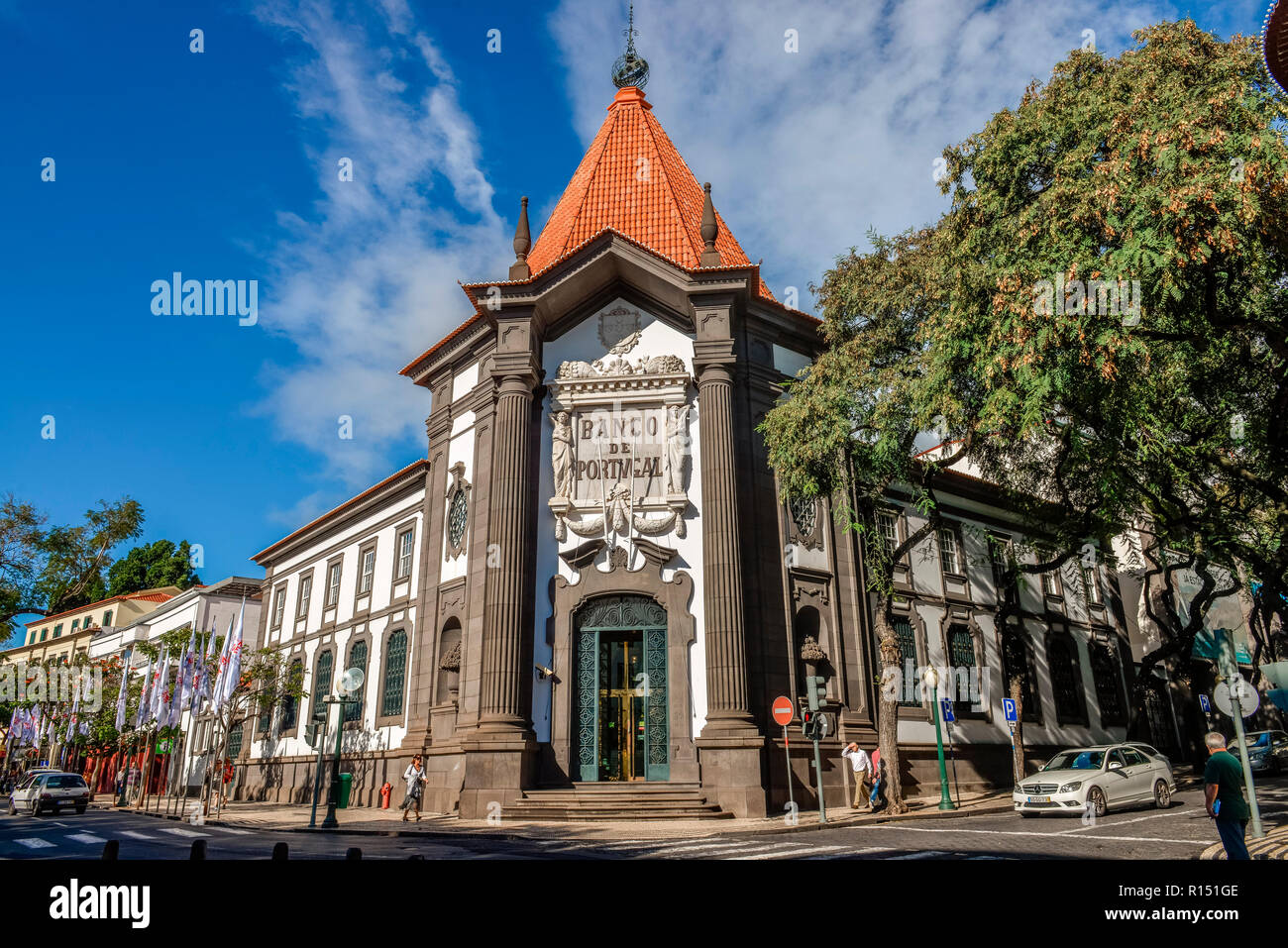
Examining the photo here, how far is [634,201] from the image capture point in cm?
2847

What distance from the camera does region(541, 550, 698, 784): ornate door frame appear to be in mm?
21266

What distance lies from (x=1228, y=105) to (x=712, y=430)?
13317 mm

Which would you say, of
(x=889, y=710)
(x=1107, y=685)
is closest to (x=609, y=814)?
(x=889, y=710)

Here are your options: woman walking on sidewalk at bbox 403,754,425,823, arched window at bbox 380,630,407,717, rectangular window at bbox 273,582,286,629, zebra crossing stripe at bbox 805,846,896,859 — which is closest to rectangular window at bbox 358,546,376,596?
arched window at bbox 380,630,407,717

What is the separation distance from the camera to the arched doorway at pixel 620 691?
70.5 feet

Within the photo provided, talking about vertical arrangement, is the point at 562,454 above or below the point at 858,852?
above

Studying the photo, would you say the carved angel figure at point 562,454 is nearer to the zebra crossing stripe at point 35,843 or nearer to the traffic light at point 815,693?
the traffic light at point 815,693

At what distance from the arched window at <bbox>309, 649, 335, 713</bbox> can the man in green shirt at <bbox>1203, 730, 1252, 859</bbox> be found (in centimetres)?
3145

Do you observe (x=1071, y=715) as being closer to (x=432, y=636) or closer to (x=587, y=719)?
(x=587, y=719)

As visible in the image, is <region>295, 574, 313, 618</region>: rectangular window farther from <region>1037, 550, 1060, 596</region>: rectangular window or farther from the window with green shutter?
<region>1037, 550, 1060, 596</region>: rectangular window

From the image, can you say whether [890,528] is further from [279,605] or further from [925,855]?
[279,605]

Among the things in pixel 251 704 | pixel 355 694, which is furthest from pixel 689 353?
pixel 251 704

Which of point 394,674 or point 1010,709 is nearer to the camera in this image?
point 1010,709

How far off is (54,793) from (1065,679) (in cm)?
3822
